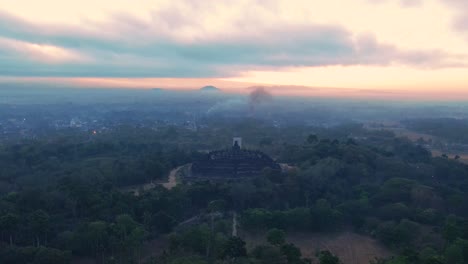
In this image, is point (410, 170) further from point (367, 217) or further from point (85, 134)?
point (85, 134)

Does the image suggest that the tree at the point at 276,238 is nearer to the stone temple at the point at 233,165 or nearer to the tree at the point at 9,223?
the tree at the point at 9,223

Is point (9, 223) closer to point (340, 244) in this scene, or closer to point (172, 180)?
point (172, 180)

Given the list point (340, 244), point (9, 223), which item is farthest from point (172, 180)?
Answer: point (340, 244)

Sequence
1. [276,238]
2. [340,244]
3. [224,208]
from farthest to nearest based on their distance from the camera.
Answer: [224,208] → [340,244] → [276,238]

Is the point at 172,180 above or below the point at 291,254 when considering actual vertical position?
below

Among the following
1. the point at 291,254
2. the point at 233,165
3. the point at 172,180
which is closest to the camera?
the point at 291,254

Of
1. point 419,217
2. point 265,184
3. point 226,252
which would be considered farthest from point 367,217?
point 226,252

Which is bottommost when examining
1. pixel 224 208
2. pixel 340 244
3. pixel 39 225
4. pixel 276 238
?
pixel 340 244

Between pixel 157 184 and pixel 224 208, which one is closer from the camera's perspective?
pixel 224 208
